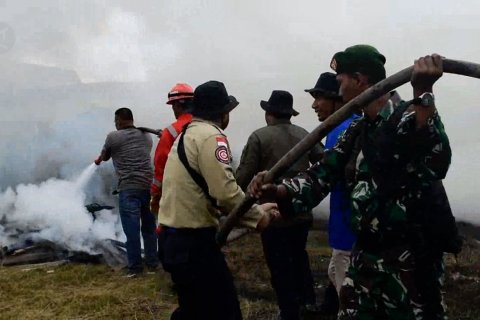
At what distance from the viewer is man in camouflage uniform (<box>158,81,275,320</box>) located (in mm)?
3615

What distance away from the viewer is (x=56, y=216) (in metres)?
9.54

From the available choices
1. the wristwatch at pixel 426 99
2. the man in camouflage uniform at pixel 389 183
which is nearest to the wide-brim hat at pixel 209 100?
the man in camouflage uniform at pixel 389 183

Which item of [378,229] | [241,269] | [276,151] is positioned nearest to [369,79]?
[378,229]

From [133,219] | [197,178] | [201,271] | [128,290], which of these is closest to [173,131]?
[197,178]

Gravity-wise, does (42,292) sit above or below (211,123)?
below

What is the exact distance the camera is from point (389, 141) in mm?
2559

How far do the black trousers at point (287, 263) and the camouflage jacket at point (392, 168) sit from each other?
2047mm

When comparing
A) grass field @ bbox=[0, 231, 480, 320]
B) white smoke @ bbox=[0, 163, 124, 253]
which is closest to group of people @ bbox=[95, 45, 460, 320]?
grass field @ bbox=[0, 231, 480, 320]

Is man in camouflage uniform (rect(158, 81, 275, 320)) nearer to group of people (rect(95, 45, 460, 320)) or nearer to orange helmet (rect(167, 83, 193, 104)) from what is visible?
group of people (rect(95, 45, 460, 320))

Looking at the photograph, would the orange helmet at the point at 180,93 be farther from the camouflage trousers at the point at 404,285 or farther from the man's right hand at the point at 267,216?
the camouflage trousers at the point at 404,285

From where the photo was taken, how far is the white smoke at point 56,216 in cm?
890

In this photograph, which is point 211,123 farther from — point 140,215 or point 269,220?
point 140,215

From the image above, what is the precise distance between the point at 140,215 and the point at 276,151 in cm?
301

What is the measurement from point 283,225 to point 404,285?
224cm
